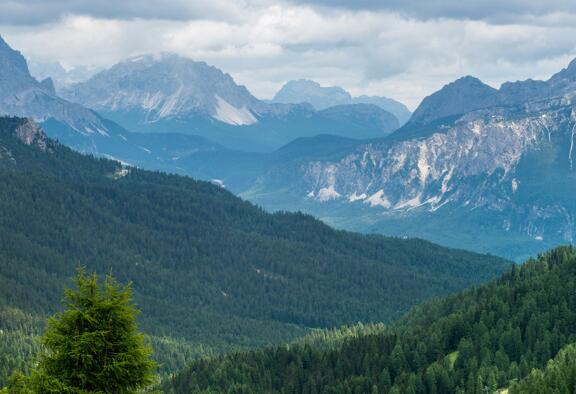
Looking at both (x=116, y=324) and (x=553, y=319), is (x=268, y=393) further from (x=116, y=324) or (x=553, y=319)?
(x=116, y=324)

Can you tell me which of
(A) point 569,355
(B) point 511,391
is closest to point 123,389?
(B) point 511,391

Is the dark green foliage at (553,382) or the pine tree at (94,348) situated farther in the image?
the dark green foliage at (553,382)

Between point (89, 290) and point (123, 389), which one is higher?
point (89, 290)

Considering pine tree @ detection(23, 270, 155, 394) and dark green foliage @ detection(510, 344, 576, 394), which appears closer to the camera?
pine tree @ detection(23, 270, 155, 394)

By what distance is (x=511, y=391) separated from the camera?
143 meters

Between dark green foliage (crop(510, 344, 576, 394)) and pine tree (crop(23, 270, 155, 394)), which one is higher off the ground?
pine tree (crop(23, 270, 155, 394))

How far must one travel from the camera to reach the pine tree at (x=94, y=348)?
52688mm

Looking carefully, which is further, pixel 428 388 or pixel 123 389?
pixel 428 388

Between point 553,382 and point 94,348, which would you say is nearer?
point 94,348

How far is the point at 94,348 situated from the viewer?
2073 inches

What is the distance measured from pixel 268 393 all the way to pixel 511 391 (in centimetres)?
6400

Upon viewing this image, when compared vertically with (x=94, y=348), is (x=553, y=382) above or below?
below

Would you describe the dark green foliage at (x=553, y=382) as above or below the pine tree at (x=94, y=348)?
below

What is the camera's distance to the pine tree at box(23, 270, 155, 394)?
5269 cm
